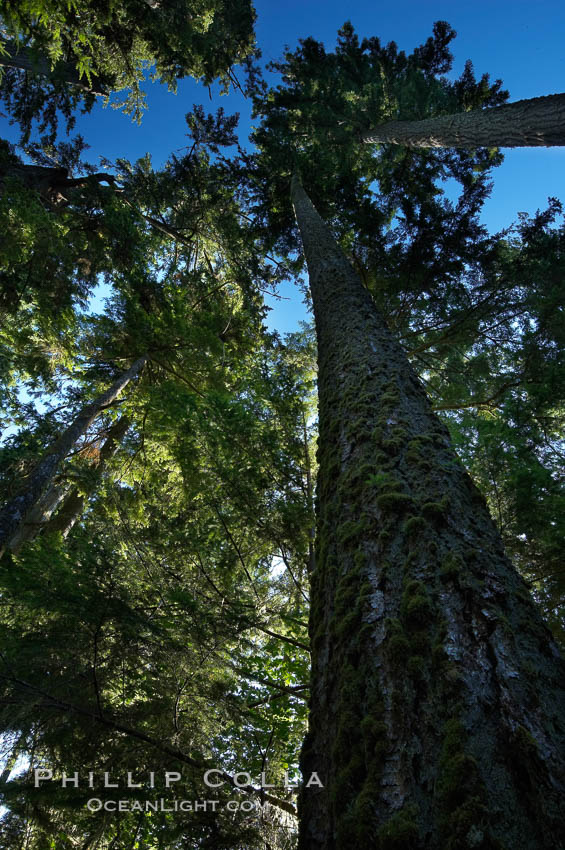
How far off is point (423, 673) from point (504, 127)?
7.96 m

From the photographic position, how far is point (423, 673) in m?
1.27

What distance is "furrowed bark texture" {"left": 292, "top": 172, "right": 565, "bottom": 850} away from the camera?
94 cm

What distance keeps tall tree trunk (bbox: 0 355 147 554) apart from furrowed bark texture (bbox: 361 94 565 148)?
8405 millimetres

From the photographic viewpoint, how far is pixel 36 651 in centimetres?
297

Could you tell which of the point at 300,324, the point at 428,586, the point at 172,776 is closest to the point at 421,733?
the point at 428,586

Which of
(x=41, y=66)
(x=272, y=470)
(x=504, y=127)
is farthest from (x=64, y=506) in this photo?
(x=504, y=127)

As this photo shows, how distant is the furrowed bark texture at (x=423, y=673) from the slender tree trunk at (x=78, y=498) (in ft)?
29.5

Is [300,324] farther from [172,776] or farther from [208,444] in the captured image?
[172,776]

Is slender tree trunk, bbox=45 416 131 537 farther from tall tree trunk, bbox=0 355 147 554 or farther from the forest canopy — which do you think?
tall tree trunk, bbox=0 355 147 554

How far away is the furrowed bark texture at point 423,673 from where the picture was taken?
0.94 m

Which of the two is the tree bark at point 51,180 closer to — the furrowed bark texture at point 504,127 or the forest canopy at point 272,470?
the forest canopy at point 272,470

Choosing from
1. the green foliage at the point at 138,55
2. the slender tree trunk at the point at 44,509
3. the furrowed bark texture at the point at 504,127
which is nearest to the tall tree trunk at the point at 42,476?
the slender tree trunk at the point at 44,509

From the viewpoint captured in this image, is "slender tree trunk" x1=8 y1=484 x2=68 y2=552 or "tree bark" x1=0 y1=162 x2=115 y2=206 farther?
"tree bark" x1=0 y1=162 x2=115 y2=206

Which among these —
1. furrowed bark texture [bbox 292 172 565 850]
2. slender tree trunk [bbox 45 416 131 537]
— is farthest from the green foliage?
furrowed bark texture [bbox 292 172 565 850]
